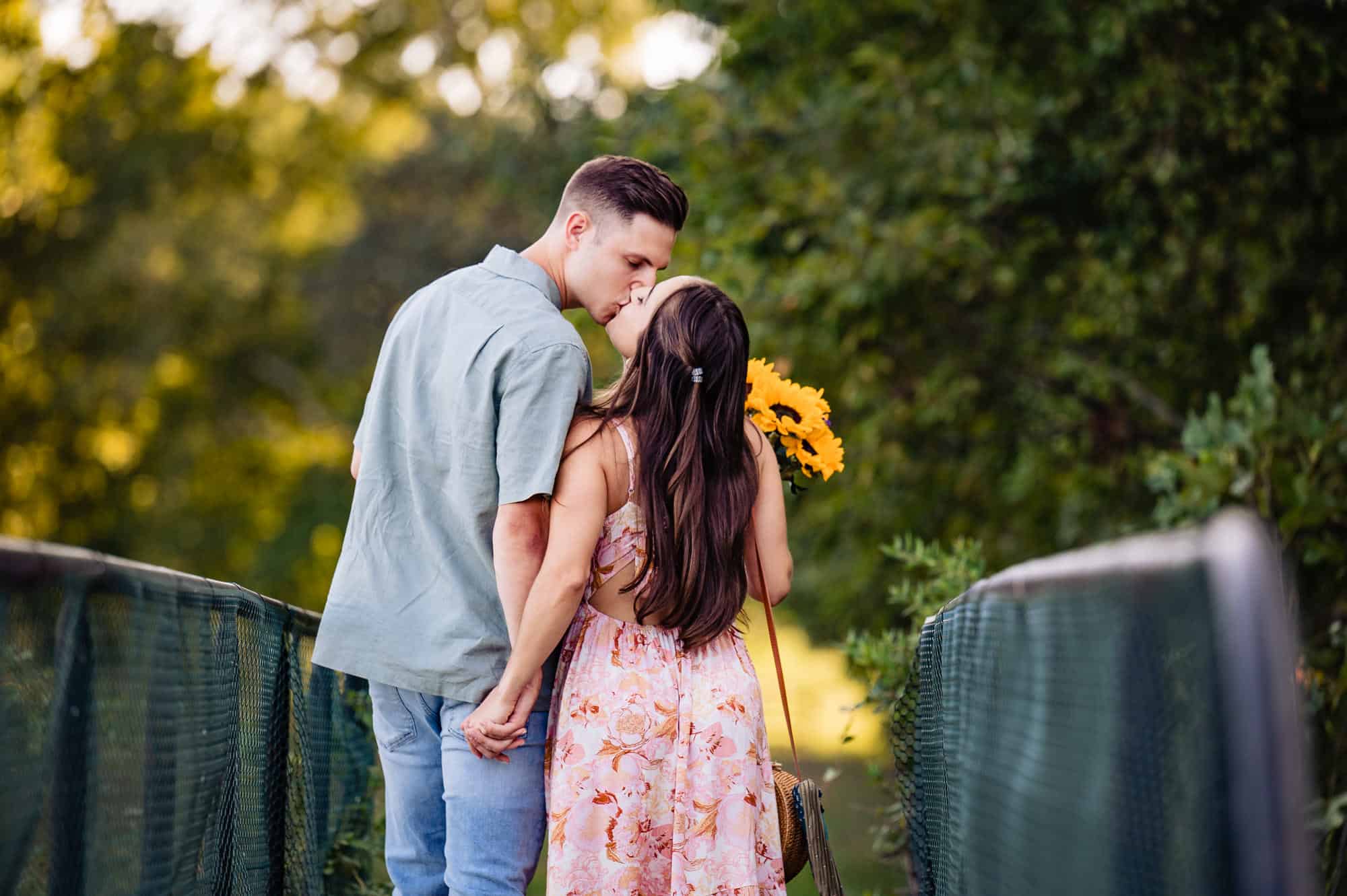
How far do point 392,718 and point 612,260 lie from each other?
1.09 meters

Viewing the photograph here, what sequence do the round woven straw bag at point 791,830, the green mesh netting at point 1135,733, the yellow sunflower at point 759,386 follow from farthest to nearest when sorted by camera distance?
the yellow sunflower at point 759,386 < the round woven straw bag at point 791,830 < the green mesh netting at point 1135,733

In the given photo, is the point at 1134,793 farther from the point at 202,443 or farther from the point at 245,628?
the point at 202,443

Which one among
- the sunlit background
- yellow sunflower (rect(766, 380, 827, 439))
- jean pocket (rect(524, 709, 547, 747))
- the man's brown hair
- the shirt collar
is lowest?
jean pocket (rect(524, 709, 547, 747))

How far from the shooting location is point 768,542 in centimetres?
315

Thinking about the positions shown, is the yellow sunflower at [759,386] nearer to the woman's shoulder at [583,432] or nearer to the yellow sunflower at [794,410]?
the yellow sunflower at [794,410]

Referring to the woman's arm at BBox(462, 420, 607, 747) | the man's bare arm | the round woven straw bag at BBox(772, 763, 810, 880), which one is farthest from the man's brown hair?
the round woven straw bag at BBox(772, 763, 810, 880)

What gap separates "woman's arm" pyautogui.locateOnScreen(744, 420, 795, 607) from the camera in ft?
10.3

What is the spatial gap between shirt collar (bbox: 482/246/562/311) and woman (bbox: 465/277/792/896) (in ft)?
0.74

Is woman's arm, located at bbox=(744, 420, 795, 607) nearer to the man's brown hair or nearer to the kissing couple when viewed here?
the kissing couple

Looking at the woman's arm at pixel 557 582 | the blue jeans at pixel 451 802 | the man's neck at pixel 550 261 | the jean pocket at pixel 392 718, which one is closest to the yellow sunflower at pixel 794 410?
the man's neck at pixel 550 261

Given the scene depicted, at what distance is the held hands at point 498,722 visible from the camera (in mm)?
2836

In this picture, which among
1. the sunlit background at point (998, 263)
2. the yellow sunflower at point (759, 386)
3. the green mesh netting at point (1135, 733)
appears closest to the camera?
the green mesh netting at point (1135, 733)

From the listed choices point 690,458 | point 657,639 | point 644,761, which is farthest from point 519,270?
Result: point 644,761

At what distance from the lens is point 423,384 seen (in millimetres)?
2994
